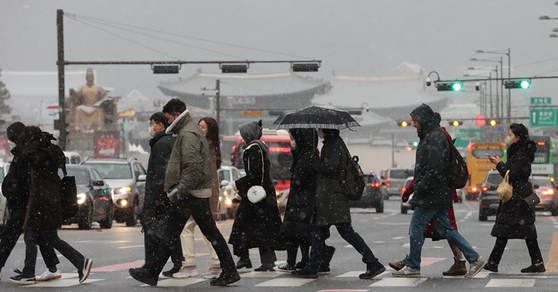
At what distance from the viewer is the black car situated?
80.3 ft

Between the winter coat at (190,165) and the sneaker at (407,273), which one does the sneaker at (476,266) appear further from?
the winter coat at (190,165)

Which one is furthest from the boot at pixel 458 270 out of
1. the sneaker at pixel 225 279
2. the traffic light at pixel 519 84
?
the traffic light at pixel 519 84

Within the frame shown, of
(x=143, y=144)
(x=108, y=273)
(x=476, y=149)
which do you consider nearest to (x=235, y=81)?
(x=143, y=144)

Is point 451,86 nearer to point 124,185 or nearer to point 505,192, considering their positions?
point 124,185

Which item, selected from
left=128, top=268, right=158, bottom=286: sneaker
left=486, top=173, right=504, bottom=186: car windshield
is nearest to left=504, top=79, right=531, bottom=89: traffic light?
left=486, top=173, right=504, bottom=186: car windshield

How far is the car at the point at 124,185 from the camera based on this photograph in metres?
28.3

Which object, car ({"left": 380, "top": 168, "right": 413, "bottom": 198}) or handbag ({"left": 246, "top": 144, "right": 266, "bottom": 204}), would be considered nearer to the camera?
handbag ({"left": 246, "top": 144, "right": 266, "bottom": 204})

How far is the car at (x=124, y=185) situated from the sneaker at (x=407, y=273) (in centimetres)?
1566

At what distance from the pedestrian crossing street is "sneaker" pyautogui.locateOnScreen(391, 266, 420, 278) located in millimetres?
64

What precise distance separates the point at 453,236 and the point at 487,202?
20.7m

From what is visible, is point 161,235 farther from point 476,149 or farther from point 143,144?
point 143,144

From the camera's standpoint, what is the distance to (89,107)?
8456cm

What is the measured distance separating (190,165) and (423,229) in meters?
2.40

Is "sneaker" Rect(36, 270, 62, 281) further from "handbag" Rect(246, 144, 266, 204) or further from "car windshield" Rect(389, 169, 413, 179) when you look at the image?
"car windshield" Rect(389, 169, 413, 179)
